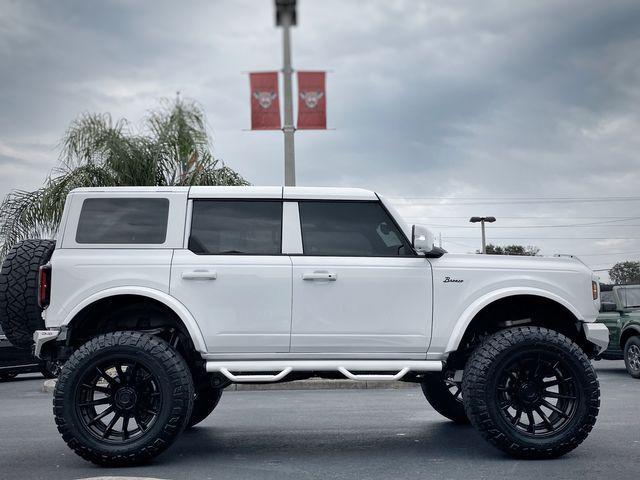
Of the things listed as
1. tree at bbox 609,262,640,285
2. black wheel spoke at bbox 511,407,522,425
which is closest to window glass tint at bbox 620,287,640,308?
black wheel spoke at bbox 511,407,522,425

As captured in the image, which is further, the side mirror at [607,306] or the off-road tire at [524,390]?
the side mirror at [607,306]

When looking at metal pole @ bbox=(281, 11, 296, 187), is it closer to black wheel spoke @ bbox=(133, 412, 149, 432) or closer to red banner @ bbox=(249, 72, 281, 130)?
red banner @ bbox=(249, 72, 281, 130)

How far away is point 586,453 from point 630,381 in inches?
312

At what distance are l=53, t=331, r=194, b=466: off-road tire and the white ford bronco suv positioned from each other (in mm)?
10

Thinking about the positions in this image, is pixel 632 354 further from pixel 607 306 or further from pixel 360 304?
pixel 360 304

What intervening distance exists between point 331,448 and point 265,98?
10072mm

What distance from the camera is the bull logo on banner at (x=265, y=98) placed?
15578 mm

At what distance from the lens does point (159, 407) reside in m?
5.86

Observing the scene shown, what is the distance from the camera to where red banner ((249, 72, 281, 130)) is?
15484mm

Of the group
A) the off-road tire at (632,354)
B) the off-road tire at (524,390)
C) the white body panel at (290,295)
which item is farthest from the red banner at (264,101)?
the off-road tire at (524,390)

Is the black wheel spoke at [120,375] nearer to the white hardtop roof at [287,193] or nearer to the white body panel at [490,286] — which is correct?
the white hardtop roof at [287,193]

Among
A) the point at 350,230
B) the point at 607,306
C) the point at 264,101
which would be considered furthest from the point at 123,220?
the point at 264,101

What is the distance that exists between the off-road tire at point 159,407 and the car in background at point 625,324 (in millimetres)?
9918

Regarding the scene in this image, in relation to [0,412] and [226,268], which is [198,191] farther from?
[0,412]
